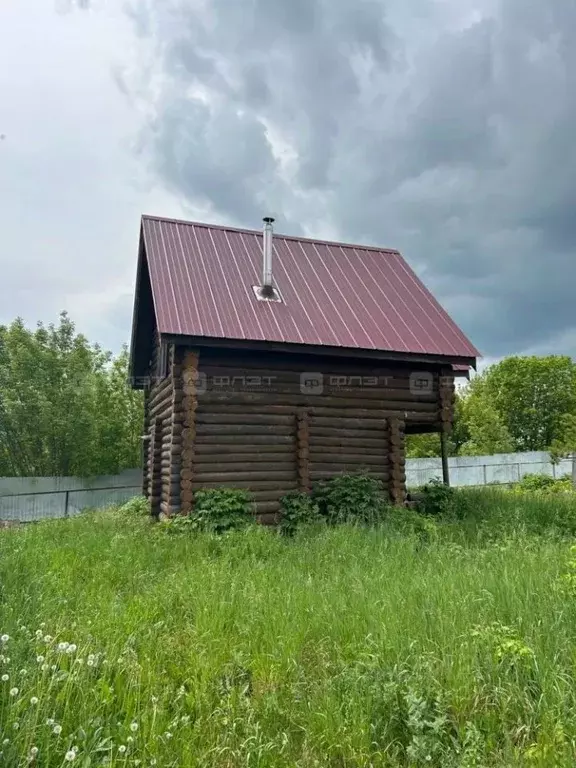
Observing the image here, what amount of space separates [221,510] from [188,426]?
1.60 meters

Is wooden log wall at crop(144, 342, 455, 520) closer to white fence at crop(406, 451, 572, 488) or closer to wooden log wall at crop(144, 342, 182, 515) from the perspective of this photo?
wooden log wall at crop(144, 342, 182, 515)

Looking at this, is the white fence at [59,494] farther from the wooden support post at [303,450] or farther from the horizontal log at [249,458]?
the wooden support post at [303,450]

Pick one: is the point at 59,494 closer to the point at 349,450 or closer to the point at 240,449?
the point at 240,449

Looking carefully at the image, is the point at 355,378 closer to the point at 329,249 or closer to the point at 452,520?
the point at 452,520

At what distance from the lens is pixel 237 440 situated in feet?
34.6

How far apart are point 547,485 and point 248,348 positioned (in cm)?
1962

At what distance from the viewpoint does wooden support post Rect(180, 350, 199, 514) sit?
987 centimetres

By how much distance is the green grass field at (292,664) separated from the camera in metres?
2.92

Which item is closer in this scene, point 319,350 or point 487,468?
point 319,350

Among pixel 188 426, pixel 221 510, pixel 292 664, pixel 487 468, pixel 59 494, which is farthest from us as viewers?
pixel 487 468

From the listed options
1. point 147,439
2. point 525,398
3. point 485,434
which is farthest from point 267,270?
point 525,398

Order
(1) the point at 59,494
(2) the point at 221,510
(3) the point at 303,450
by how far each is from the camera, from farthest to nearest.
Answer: (1) the point at 59,494 → (3) the point at 303,450 → (2) the point at 221,510

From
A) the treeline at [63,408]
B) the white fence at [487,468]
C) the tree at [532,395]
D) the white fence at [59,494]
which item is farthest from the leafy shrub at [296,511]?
the tree at [532,395]

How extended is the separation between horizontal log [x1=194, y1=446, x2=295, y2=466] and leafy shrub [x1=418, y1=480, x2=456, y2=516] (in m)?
2.98
